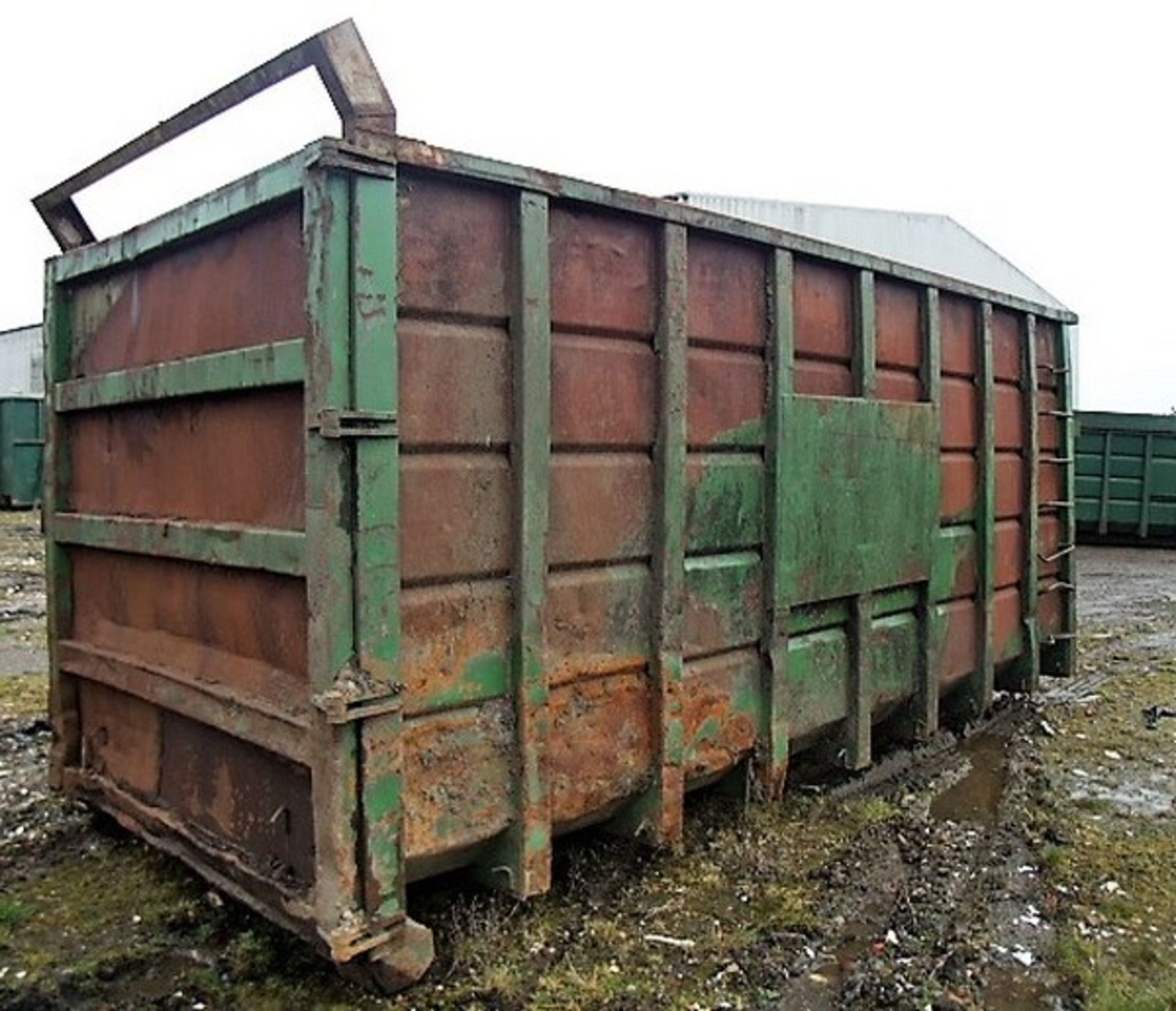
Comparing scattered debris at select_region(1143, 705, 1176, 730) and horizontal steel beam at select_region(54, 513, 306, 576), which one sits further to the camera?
scattered debris at select_region(1143, 705, 1176, 730)

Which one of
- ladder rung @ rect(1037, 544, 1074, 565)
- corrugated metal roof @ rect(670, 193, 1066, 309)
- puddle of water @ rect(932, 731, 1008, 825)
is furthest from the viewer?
corrugated metal roof @ rect(670, 193, 1066, 309)

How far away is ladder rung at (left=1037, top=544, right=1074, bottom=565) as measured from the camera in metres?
5.48

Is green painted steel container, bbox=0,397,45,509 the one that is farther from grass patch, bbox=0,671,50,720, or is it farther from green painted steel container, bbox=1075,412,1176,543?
green painted steel container, bbox=1075,412,1176,543

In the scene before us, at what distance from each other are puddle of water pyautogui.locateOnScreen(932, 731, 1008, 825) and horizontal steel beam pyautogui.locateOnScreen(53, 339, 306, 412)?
9.52 ft

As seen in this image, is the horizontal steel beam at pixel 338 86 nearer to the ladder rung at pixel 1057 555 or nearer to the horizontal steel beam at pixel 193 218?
the horizontal steel beam at pixel 193 218

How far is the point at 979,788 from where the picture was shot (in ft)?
13.8

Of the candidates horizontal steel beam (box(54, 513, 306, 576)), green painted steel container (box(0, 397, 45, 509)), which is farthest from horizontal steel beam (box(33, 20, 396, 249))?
green painted steel container (box(0, 397, 45, 509))

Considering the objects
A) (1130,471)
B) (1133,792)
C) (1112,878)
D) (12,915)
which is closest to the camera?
(12,915)

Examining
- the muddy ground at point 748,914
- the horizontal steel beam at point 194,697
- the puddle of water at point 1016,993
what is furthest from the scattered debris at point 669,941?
the horizontal steel beam at point 194,697

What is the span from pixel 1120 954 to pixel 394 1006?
6.37 feet

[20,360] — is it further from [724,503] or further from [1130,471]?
[724,503]

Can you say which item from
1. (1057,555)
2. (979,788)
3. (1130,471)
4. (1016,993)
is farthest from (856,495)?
(1130,471)

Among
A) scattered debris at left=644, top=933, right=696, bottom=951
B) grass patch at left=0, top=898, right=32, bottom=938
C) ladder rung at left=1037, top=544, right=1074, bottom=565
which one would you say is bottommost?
scattered debris at left=644, top=933, right=696, bottom=951

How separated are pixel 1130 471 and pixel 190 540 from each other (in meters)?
14.5
